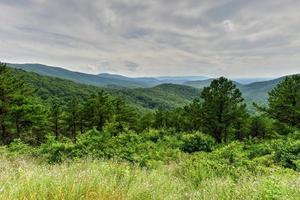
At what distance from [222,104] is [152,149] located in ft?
56.5

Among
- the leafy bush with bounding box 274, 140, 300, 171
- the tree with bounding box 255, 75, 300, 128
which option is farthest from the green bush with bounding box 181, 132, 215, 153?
the tree with bounding box 255, 75, 300, 128

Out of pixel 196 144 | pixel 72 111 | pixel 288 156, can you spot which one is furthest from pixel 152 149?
pixel 72 111

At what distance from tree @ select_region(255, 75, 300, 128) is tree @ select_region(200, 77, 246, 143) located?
3.31 m

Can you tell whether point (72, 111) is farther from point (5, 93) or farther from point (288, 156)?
point (288, 156)

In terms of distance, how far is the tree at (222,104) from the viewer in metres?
33.8

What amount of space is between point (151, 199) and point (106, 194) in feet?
2.29

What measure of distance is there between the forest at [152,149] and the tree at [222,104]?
4.2 inches

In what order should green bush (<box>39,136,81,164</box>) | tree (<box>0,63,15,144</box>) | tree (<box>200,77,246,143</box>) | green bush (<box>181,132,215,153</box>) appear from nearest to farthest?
green bush (<box>39,136,81,164</box>) → green bush (<box>181,132,215,153</box>) → tree (<box>0,63,15,144</box>) → tree (<box>200,77,246,143</box>)

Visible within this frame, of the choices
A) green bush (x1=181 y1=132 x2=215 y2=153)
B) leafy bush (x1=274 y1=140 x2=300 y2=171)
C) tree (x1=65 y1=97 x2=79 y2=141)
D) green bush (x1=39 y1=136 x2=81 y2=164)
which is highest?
leafy bush (x1=274 y1=140 x2=300 y2=171)

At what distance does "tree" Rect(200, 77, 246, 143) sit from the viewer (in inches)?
1332

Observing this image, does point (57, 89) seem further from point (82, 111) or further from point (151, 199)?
point (151, 199)

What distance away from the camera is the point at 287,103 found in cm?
3319

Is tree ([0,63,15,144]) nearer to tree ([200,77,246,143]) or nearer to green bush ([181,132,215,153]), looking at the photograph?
green bush ([181,132,215,153])

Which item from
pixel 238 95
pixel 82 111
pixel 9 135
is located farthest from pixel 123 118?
pixel 238 95
